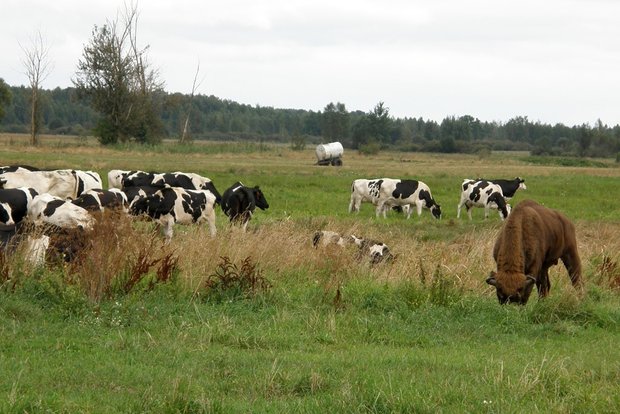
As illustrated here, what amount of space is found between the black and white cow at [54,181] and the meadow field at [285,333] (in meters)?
9.02

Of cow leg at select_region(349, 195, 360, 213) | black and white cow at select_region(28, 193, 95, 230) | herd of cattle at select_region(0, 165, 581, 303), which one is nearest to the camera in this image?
herd of cattle at select_region(0, 165, 581, 303)

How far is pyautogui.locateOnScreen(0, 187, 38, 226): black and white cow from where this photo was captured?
1738 cm

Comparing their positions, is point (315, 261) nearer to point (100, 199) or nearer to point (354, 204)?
point (100, 199)

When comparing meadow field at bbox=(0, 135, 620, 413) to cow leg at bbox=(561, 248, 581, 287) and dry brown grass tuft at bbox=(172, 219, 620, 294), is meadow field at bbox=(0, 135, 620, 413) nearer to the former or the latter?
dry brown grass tuft at bbox=(172, 219, 620, 294)

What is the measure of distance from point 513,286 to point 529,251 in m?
0.79

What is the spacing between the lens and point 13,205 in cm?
1748

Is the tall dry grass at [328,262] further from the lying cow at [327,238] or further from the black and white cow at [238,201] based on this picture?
the black and white cow at [238,201]

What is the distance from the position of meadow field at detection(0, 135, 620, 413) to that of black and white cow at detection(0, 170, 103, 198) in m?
9.02

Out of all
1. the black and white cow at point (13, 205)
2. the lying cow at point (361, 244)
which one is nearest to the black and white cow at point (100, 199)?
the black and white cow at point (13, 205)

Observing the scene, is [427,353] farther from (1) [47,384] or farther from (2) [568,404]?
(1) [47,384]

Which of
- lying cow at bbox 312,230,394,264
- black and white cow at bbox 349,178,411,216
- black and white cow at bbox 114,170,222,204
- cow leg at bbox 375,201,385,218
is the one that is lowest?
cow leg at bbox 375,201,385,218

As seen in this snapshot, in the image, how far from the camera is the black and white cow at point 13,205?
57.0 feet

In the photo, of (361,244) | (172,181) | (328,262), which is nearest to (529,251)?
(328,262)

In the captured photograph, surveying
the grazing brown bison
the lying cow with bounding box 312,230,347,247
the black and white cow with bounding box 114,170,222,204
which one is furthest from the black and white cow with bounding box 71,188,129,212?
the grazing brown bison
